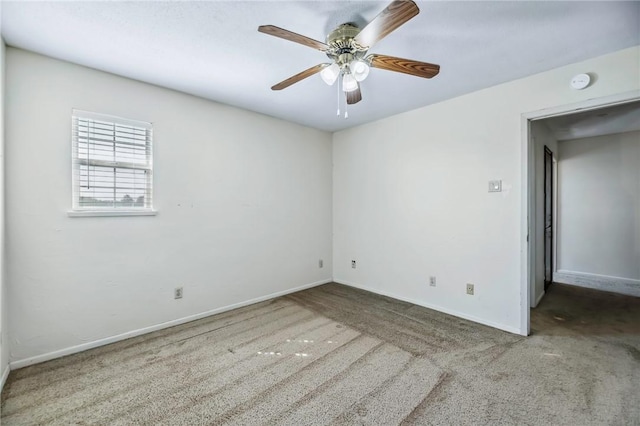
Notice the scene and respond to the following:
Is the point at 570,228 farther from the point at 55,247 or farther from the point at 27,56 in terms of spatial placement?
the point at 27,56

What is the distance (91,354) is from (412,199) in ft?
11.8

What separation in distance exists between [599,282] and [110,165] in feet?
22.0

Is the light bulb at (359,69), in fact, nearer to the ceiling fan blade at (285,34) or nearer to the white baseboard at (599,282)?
the ceiling fan blade at (285,34)

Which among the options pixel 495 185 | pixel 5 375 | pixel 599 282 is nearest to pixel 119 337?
pixel 5 375

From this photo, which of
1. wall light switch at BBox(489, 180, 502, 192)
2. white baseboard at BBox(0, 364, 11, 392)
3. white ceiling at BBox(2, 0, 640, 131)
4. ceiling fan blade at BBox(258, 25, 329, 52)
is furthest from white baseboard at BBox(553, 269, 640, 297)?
white baseboard at BBox(0, 364, 11, 392)

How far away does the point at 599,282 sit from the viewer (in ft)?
14.3

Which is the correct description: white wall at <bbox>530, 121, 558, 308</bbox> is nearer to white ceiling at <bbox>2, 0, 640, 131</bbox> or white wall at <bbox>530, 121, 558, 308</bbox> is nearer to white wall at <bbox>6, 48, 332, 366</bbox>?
white ceiling at <bbox>2, 0, 640, 131</bbox>

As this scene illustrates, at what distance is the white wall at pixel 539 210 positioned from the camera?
3.39 m

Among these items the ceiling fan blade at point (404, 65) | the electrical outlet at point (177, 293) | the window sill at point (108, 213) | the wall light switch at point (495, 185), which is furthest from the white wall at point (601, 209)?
the window sill at point (108, 213)

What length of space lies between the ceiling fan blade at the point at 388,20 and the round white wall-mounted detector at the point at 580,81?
1.96 metres

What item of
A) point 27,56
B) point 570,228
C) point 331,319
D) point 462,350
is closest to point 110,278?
point 27,56

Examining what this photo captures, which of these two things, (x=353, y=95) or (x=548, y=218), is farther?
(x=548, y=218)

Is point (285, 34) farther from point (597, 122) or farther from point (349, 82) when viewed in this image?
point (597, 122)

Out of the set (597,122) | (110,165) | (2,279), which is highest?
(597,122)
